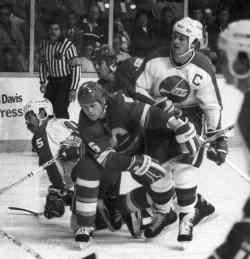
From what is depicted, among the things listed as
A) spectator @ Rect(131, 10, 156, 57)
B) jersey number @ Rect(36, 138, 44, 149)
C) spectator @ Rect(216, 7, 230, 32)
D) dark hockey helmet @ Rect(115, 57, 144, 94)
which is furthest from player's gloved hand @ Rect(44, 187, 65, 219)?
Result: spectator @ Rect(131, 10, 156, 57)

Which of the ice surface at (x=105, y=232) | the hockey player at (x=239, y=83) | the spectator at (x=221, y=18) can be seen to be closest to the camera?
the hockey player at (x=239, y=83)

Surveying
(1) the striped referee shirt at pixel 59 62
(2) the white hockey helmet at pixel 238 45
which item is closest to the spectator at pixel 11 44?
(1) the striped referee shirt at pixel 59 62

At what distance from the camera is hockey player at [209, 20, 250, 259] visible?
213cm

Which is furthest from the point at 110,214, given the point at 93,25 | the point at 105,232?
the point at 93,25

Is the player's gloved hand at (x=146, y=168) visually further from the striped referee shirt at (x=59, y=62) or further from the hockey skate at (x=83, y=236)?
the striped referee shirt at (x=59, y=62)

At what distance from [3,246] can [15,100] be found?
264 centimetres

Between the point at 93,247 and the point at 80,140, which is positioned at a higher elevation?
the point at 80,140

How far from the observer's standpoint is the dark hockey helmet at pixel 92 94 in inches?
140

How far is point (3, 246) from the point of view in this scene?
3.77 meters

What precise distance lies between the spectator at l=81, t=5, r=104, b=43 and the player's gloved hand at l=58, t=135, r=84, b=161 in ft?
7.48

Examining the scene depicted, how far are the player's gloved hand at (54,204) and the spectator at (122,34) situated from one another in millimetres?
2163

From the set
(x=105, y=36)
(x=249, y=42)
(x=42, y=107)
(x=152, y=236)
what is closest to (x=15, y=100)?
(x=42, y=107)

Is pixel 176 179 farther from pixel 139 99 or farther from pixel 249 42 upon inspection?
pixel 249 42

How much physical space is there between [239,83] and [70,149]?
1.81 meters
